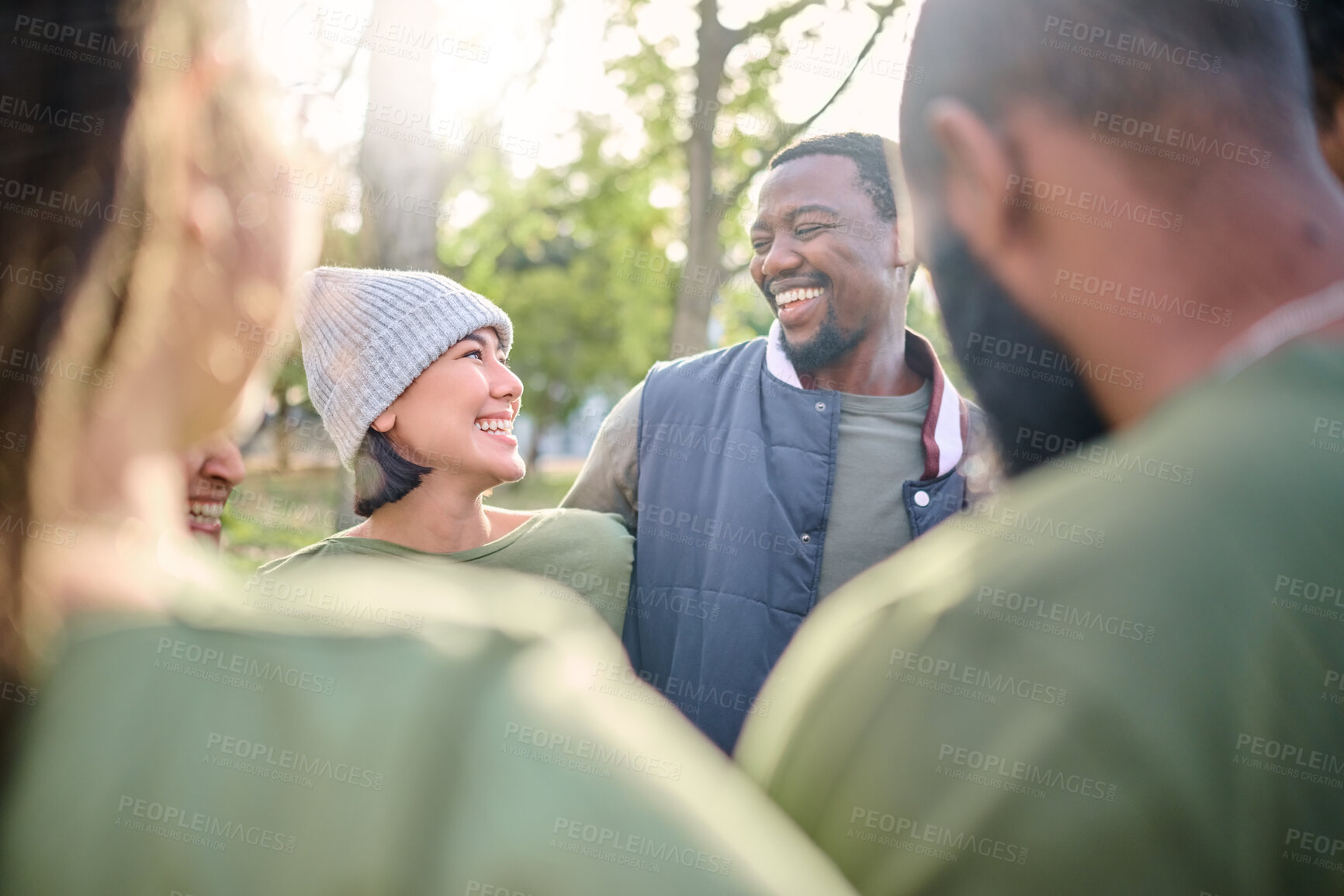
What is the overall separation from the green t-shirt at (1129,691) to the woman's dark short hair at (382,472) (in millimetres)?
2202

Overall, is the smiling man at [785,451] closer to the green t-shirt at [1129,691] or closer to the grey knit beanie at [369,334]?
the grey knit beanie at [369,334]

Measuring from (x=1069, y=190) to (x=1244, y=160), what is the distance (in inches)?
6.7

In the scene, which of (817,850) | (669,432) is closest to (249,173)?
(817,850)

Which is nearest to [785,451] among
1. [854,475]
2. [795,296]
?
[854,475]

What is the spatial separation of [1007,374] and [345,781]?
3.29ft

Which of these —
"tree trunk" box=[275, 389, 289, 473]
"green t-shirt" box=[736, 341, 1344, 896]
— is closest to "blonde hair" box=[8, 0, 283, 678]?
"green t-shirt" box=[736, 341, 1344, 896]

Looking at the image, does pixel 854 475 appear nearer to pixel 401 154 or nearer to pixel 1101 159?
pixel 1101 159

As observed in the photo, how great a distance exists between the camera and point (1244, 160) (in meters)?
0.98

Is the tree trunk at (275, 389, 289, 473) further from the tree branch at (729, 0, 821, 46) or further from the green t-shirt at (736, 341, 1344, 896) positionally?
the green t-shirt at (736, 341, 1344, 896)

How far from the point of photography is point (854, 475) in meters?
2.77

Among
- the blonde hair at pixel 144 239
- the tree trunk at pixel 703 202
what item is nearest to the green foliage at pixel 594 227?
the tree trunk at pixel 703 202

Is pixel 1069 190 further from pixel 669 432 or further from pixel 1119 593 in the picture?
pixel 669 432

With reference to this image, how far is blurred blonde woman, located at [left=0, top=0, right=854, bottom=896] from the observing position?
644 millimetres

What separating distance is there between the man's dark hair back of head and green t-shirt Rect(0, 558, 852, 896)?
0.87 metres
